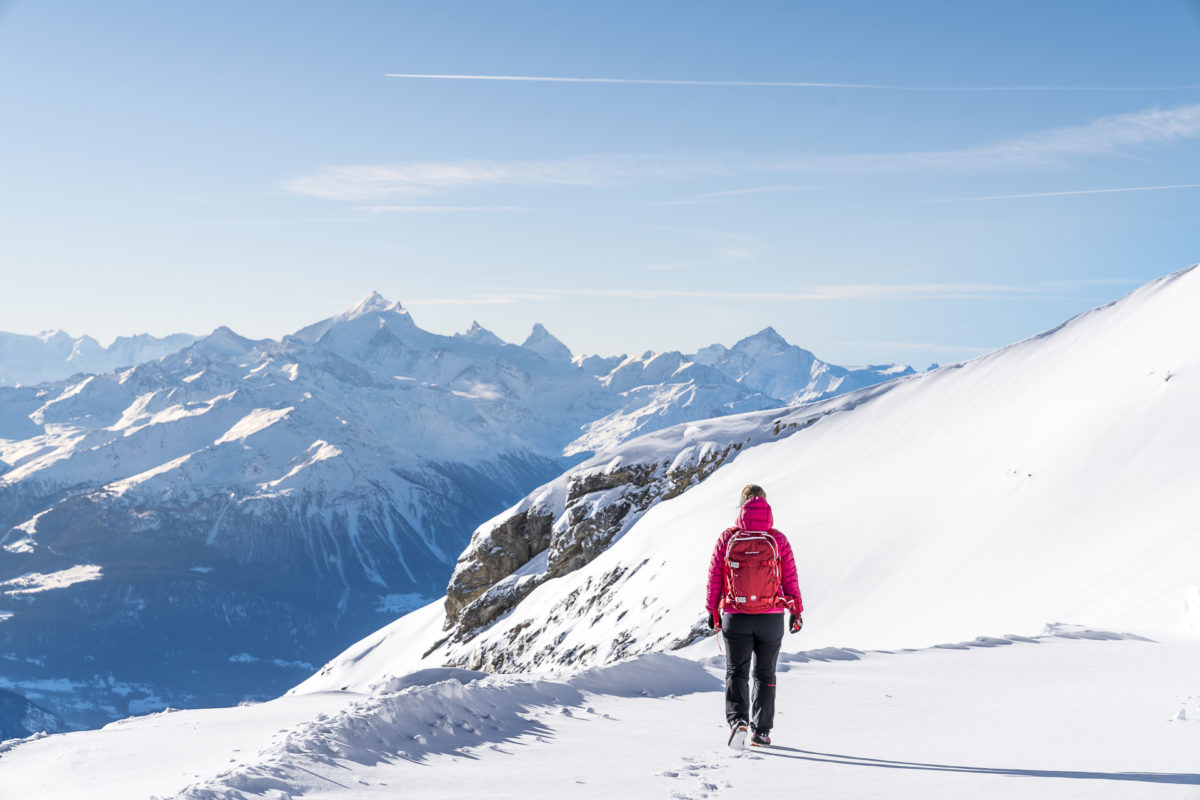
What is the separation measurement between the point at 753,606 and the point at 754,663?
72 centimetres

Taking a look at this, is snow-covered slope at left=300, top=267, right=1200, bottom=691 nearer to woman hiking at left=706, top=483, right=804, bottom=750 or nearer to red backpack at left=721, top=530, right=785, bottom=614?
woman hiking at left=706, top=483, right=804, bottom=750

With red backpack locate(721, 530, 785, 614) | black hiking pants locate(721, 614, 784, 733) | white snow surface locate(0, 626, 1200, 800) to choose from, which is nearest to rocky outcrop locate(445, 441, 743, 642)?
white snow surface locate(0, 626, 1200, 800)

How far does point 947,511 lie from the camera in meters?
31.8

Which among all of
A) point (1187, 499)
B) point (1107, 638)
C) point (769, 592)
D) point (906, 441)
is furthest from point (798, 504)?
point (769, 592)

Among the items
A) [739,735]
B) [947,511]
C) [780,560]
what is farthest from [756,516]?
[947,511]

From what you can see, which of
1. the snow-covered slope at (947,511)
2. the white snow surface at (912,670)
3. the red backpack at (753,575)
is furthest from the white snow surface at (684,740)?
the snow-covered slope at (947,511)

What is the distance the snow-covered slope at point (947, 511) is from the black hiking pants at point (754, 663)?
1157 centimetres

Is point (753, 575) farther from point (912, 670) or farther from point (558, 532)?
point (558, 532)

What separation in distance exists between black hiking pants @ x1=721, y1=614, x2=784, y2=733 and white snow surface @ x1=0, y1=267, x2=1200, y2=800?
19.1 inches

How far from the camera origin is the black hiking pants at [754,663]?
29.6 ft

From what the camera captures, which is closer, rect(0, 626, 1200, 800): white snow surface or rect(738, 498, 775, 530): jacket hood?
rect(0, 626, 1200, 800): white snow surface

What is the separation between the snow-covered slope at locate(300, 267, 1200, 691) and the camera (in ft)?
72.1

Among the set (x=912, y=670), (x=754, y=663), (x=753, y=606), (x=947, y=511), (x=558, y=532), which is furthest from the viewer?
(x=558, y=532)

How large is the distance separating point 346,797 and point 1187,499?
2345cm
